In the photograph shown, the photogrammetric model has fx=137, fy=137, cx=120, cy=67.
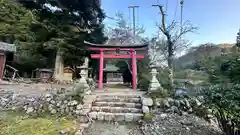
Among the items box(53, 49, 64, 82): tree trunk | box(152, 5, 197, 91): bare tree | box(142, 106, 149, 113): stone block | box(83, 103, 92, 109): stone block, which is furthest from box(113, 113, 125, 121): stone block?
box(53, 49, 64, 82): tree trunk

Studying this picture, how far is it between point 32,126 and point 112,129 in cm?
199

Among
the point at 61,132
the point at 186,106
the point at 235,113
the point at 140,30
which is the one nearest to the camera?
the point at 235,113

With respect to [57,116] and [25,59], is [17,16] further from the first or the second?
[57,116]

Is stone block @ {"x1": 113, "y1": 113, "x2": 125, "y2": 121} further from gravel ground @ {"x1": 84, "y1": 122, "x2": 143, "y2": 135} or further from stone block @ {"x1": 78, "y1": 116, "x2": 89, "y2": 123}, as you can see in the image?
stone block @ {"x1": 78, "y1": 116, "x2": 89, "y2": 123}

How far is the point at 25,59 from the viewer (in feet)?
46.3

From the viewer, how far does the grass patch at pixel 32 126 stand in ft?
10.0

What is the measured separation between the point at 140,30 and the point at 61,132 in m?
19.4

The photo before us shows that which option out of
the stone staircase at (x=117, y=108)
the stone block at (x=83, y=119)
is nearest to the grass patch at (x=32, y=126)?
the stone block at (x=83, y=119)

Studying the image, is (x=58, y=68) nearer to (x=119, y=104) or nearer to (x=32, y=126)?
(x=119, y=104)

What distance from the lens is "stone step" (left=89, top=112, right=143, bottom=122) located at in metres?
4.27

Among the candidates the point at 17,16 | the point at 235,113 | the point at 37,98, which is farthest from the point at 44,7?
the point at 235,113

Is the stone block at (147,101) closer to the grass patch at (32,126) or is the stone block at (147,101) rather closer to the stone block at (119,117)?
the stone block at (119,117)

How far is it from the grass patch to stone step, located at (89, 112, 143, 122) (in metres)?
0.74

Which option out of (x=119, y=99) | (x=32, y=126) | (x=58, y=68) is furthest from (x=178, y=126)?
(x=58, y=68)
